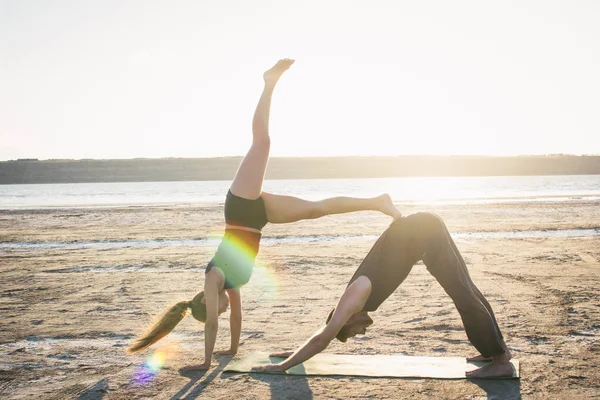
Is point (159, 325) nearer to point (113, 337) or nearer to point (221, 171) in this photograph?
point (113, 337)

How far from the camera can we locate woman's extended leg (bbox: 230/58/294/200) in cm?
542

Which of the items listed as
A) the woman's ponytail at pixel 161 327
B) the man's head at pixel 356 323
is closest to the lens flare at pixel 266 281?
the woman's ponytail at pixel 161 327

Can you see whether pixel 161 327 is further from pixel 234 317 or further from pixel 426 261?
pixel 426 261

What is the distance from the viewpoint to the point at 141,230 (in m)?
19.8

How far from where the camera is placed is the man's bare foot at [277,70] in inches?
218

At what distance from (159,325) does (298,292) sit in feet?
11.9

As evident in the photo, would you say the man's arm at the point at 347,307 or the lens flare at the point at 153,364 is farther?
the lens flare at the point at 153,364

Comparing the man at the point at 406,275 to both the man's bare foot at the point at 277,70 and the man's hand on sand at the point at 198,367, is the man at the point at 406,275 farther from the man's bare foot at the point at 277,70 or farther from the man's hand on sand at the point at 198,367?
the man's bare foot at the point at 277,70

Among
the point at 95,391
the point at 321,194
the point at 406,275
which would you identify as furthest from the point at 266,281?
the point at 321,194

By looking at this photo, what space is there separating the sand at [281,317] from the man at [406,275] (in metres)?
0.44

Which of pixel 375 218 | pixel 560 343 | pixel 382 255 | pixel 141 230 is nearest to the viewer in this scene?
pixel 382 255

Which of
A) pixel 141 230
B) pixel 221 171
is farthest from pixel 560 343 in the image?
pixel 221 171

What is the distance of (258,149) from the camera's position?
5.48 m

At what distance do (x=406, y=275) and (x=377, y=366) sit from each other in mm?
990
